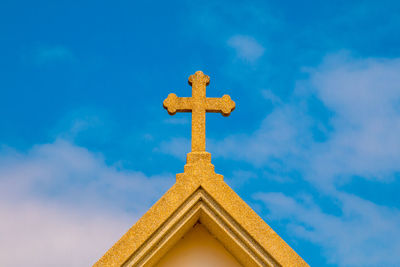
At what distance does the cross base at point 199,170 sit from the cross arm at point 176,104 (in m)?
0.71

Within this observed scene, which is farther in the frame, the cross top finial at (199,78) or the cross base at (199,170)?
the cross top finial at (199,78)

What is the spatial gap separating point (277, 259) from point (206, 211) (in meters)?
0.94

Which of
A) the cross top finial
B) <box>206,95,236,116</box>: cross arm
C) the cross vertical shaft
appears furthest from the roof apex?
the cross top finial

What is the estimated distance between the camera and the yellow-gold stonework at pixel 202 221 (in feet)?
22.0

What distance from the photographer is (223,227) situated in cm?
693

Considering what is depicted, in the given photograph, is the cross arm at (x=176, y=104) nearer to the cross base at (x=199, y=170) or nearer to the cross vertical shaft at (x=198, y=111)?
the cross vertical shaft at (x=198, y=111)

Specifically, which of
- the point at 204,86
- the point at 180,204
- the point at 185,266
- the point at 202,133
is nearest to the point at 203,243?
the point at 185,266

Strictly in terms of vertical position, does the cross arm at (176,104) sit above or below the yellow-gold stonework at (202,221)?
above

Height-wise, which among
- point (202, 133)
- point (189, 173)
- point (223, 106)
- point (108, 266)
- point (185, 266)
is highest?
point (223, 106)

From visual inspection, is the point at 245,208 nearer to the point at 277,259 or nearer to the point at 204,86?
the point at 277,259

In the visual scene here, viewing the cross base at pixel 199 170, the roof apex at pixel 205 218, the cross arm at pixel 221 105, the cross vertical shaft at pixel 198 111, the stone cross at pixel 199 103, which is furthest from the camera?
the cross arm at pixel 221 105

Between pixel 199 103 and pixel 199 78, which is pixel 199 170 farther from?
pixel 199 78

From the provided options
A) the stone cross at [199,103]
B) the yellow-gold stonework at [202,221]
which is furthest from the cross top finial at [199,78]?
the yellow-gold stonework at [202,221]

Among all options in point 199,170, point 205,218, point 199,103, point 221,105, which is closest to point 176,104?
point 199,103
